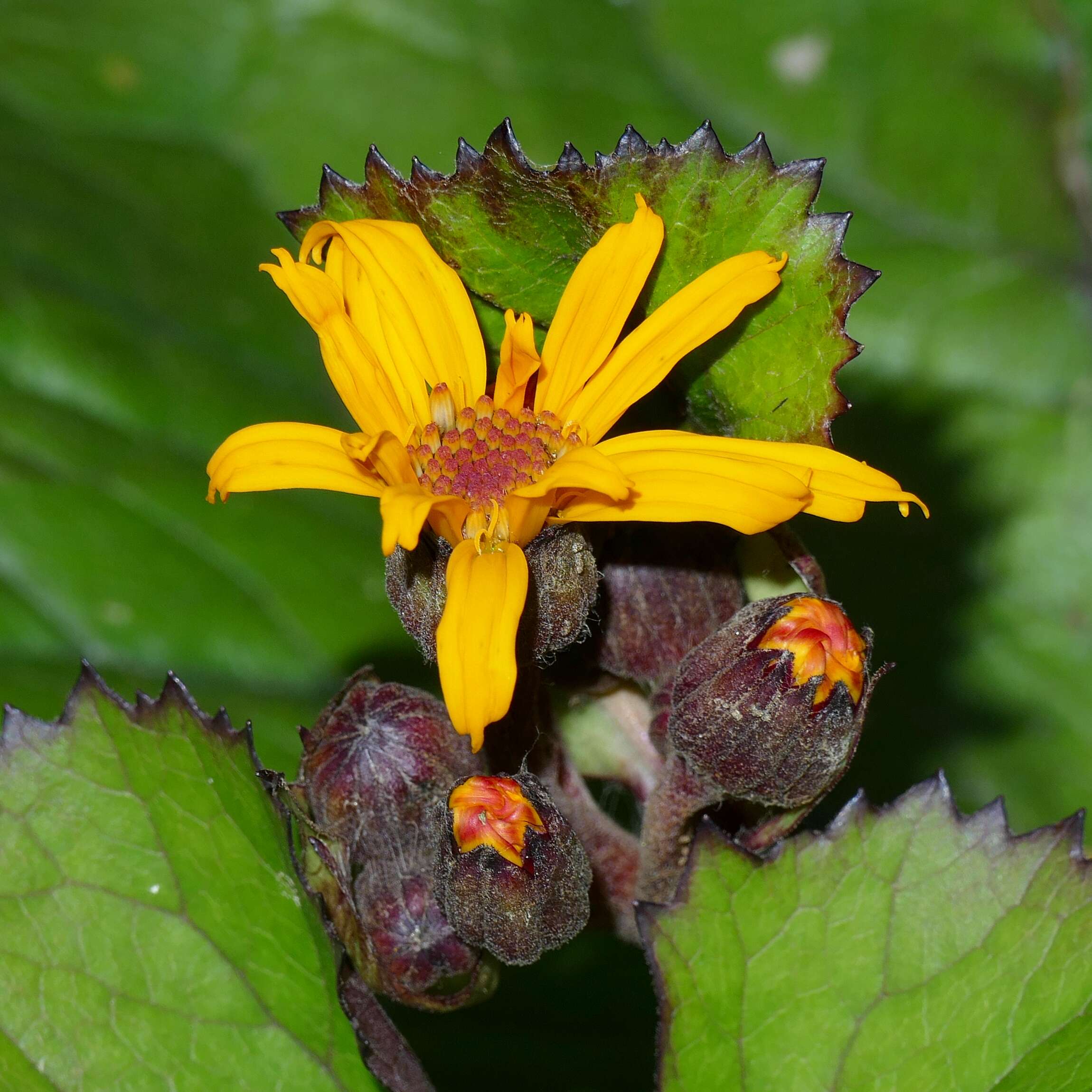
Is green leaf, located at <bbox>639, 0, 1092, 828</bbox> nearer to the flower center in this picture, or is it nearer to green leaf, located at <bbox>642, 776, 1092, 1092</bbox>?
green leaf, located at <bbox>642, 776, 1092, 1092</bbox>

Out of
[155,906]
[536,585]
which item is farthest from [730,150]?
[155,906]

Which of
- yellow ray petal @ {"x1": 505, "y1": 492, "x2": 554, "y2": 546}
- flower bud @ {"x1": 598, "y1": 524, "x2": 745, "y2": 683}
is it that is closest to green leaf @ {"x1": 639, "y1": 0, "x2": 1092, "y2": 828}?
flower bud @ {"x1": 598, "y1": 524, "x2": 745, "y2": 683}

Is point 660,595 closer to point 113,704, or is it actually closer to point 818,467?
point 818,467

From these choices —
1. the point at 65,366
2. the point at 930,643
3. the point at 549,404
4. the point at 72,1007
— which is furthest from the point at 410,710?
the point at 930,643

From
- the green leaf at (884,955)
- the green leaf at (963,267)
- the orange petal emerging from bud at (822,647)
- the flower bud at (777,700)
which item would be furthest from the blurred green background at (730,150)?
the orange petal emerging from bud at (822,647)

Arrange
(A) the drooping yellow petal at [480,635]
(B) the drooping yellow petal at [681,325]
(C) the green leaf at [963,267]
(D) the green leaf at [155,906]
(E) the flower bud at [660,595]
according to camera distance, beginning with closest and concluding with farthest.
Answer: (A) the drooping yellow petal at [480,635], (B) the drooping yellow petal at [681,325], (D) the green leaf at [155,906], (E) the flower bud at [660,595], (C) the green leaf at [963,267]

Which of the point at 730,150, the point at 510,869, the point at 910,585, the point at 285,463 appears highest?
the point at 730,150

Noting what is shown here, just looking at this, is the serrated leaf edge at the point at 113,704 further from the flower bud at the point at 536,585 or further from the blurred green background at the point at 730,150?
the blurred green background at the point at 730,150
